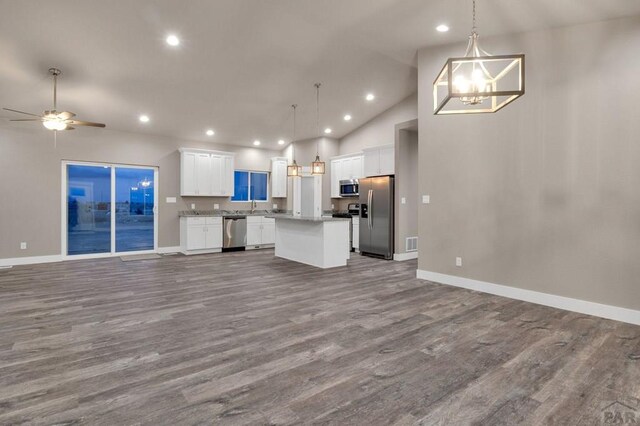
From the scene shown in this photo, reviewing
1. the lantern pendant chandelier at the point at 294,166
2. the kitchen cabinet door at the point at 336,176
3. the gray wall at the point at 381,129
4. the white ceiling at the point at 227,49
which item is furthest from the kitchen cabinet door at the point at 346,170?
the white ceiling at the point at 227,49

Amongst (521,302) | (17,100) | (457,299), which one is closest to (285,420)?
(457,299)

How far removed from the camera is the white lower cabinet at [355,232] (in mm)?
7785

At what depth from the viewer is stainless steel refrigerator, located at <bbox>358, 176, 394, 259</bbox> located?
6863 millimetres

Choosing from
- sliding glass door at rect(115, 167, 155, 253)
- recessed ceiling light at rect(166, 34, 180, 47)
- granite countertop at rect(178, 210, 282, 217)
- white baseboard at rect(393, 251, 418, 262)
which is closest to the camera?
recessed ceiling light at rect(166, 34, 180, 47)

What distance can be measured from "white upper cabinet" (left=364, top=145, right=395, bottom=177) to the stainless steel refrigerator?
23 cm

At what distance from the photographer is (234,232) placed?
828 centimetres

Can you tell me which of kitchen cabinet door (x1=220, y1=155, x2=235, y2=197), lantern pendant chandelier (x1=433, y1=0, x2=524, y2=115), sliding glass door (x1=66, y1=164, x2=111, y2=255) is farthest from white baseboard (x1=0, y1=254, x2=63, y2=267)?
lantern pendant chandelier (x1=433, y1=0, x2=524, y2=115)

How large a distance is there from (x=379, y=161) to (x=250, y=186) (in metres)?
3.90

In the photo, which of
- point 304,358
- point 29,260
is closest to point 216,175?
point 29,260

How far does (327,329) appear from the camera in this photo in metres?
3.10

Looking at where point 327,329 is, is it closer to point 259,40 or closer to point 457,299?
point 457,299

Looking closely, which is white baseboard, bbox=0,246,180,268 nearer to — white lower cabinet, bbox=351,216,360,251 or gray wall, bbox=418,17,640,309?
white lower cabinet, bbox=351,216,360,251

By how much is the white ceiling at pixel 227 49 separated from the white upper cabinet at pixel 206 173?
1132 mm

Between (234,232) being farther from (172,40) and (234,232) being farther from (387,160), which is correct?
(172,40)
